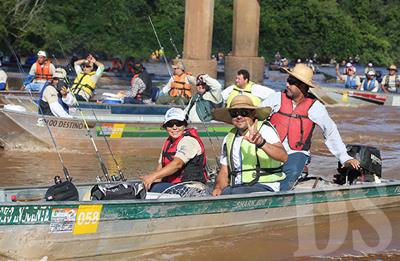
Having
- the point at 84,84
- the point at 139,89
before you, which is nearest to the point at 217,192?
the point at 139,89

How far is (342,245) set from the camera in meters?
9.66

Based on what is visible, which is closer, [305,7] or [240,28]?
[240,28]

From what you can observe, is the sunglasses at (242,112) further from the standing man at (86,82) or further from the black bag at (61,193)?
the standing man at (86,82)

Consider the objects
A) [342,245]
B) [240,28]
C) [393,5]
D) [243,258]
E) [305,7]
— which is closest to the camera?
[243,258]

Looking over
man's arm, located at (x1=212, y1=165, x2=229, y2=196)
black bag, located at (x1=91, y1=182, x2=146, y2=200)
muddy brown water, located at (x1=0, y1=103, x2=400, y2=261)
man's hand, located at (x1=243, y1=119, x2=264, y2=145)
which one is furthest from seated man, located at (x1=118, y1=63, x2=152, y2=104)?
man's hand, located at (x1=243, y1=119, x2=264, y2=145)

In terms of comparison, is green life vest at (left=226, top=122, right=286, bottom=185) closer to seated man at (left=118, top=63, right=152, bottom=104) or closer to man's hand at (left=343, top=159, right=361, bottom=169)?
man's hand at (left=343, top=159, right=361, bottom=169)

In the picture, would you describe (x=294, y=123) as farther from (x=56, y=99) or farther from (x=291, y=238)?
(x=56, y=99)

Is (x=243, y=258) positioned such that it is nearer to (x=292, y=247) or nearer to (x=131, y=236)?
(x=292, y=247)

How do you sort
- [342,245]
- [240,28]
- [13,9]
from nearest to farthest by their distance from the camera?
1. [342,245]
2. [240,28]
3. [13,9]

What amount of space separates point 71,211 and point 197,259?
64.5 inches

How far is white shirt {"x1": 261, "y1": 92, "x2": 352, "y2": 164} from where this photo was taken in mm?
9578

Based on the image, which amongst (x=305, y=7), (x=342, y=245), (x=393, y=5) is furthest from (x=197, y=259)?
(x=393, y=5)

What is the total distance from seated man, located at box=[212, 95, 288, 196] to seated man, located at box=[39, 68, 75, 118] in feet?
22.3

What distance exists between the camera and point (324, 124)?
9633 mm
